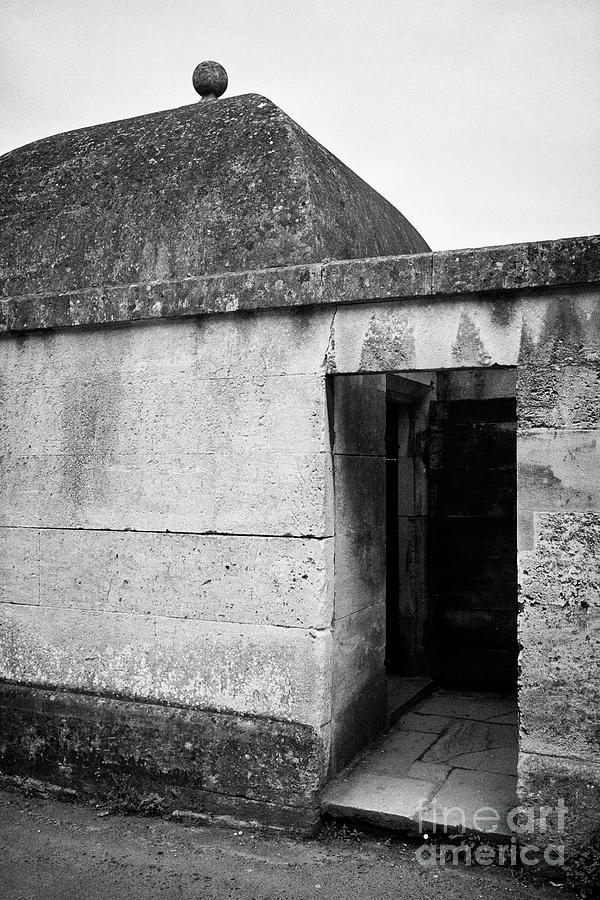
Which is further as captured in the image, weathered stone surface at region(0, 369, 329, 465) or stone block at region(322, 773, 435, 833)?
weathered stone surface at region(0, 369, 329, 465)

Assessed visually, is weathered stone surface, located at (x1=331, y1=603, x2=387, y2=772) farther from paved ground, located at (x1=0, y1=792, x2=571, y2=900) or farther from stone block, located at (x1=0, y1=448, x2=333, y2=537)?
stone block, located at (x1=0, y1=448, x2=333, y2=537)

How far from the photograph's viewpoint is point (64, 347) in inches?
195

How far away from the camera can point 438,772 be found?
4.70 metres

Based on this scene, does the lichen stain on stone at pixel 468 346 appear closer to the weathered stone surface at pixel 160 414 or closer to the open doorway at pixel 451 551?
the weathered stone surface at pixel 160 414

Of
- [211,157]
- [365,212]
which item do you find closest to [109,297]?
[211,157]

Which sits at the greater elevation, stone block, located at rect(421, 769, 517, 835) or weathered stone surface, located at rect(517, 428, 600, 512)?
weathered stone surface, located at rect(517, 428, 600, 512)

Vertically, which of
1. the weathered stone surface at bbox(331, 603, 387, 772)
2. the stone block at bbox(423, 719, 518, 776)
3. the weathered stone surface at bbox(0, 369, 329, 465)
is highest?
the weathered stone surface at bbox(0, 369, 329, 465)

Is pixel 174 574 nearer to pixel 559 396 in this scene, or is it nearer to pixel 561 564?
pixel 561 564

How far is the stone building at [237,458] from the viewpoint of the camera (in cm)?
382

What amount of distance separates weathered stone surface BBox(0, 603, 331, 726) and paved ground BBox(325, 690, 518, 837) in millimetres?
524

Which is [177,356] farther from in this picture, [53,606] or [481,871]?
[481,871]

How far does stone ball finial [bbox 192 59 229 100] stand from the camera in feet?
17.7

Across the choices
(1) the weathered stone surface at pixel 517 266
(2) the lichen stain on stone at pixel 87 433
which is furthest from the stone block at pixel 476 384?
(2) the lichen stain on stone at pixel 87 433

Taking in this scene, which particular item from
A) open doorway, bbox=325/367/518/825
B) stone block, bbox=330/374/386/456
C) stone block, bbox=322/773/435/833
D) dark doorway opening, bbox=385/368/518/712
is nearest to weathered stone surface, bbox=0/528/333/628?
stone block, bbox=330/374/386/456
